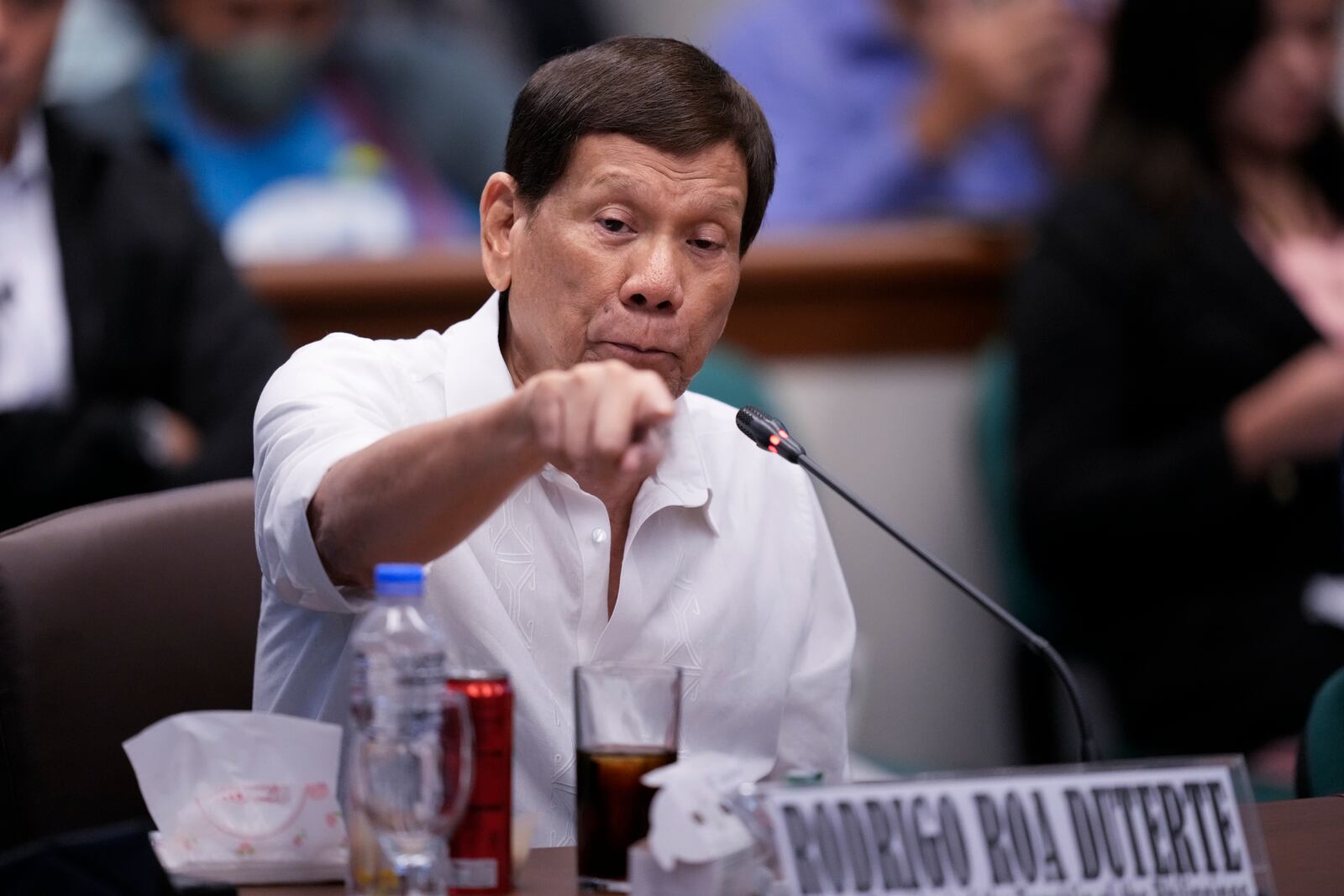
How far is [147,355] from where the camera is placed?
8.45ft

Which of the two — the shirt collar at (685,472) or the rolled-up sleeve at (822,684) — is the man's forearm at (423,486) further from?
the rolled-up sleeve at (822,684)

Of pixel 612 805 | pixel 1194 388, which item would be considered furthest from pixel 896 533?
pixel 1194 388

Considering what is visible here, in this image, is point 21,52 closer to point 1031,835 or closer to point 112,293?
point 112,293

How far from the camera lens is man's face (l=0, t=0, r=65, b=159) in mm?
2512

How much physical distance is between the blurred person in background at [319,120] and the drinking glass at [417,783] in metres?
1.94

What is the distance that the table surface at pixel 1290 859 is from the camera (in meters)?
1.14

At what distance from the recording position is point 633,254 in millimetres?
1496

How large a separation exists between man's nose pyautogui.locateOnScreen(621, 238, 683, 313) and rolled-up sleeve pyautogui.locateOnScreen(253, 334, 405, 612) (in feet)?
0.76

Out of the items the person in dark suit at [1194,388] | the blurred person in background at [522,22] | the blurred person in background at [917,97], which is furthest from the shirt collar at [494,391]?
the blurred person in background at [917,97]

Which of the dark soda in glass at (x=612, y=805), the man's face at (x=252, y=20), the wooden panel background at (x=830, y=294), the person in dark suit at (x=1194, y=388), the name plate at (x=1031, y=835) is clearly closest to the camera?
the name plate at (x=1031, y=835)

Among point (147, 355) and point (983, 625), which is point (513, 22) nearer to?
point (147, 355)

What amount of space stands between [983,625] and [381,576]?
8.12ft

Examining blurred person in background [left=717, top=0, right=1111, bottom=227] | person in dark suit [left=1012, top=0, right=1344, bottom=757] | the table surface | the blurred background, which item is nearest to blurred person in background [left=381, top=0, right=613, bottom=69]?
the blurred background

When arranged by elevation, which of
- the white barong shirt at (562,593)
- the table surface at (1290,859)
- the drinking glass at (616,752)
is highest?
the white barong shirt at (562,593)
